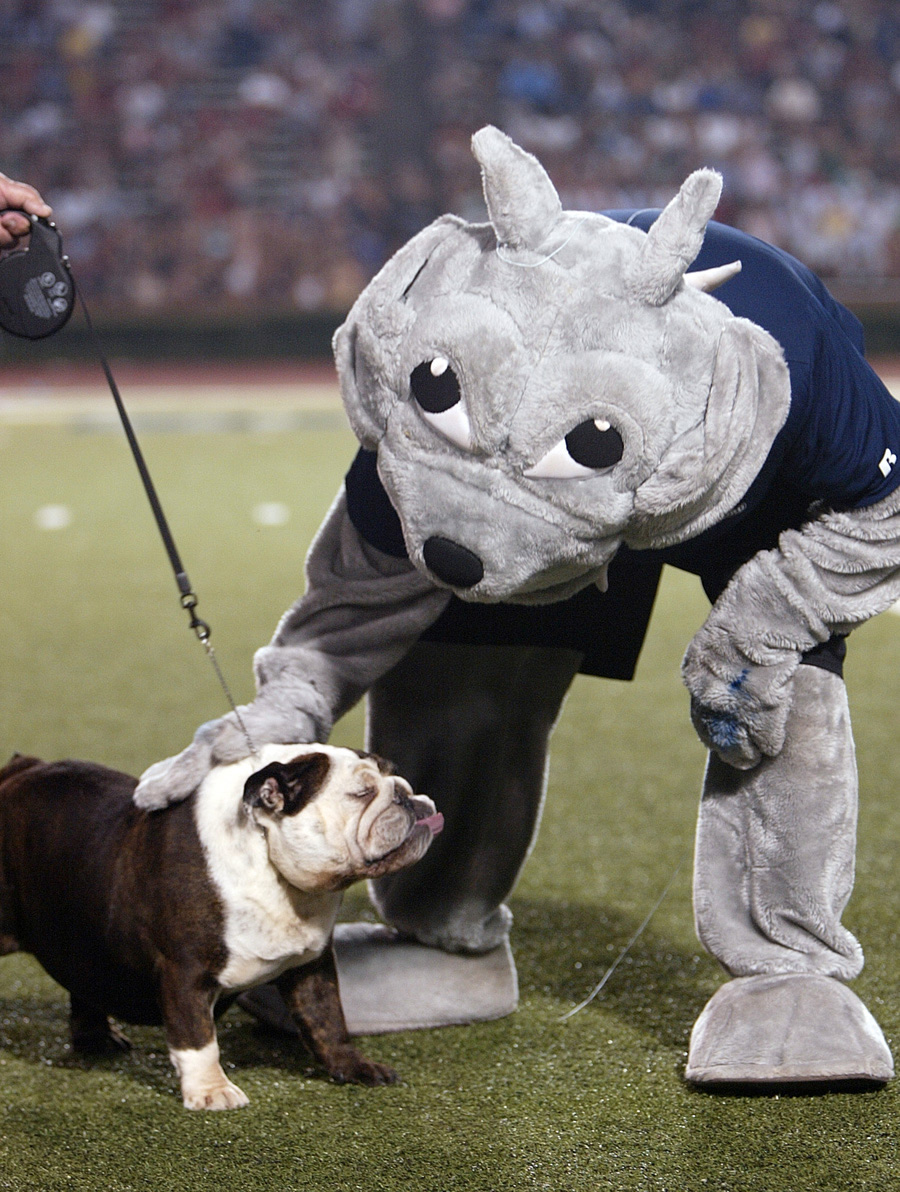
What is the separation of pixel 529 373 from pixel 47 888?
1.02 metres

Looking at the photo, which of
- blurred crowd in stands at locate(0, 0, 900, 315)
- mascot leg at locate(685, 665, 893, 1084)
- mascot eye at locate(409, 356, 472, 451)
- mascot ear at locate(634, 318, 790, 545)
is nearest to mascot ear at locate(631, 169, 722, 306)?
mascot ear at locate(634, 318, 790, 545)

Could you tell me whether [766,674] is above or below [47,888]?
above

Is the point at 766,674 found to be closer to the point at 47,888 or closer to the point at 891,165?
the point at 47,888

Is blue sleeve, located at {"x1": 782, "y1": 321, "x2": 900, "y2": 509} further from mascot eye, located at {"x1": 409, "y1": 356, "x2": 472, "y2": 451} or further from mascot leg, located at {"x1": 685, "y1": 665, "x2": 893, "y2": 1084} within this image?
mascot eye, located at {"x1": 409, "y1": 356, "x2": 472, "y2": 451}

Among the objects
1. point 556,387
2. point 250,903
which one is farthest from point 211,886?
point 556,387

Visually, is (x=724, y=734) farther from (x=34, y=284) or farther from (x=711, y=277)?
(x=34, y=284)

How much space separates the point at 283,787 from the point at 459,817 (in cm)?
59

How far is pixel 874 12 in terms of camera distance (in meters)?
16.8

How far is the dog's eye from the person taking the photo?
178 centimetres

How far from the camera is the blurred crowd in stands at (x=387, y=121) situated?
1497cm

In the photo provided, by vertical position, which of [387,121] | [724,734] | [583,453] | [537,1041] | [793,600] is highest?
[583,453]

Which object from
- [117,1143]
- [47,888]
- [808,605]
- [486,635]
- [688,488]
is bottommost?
[117,1143]

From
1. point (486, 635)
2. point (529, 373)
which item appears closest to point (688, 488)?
point (529, 373)

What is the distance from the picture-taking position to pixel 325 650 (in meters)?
2.21
